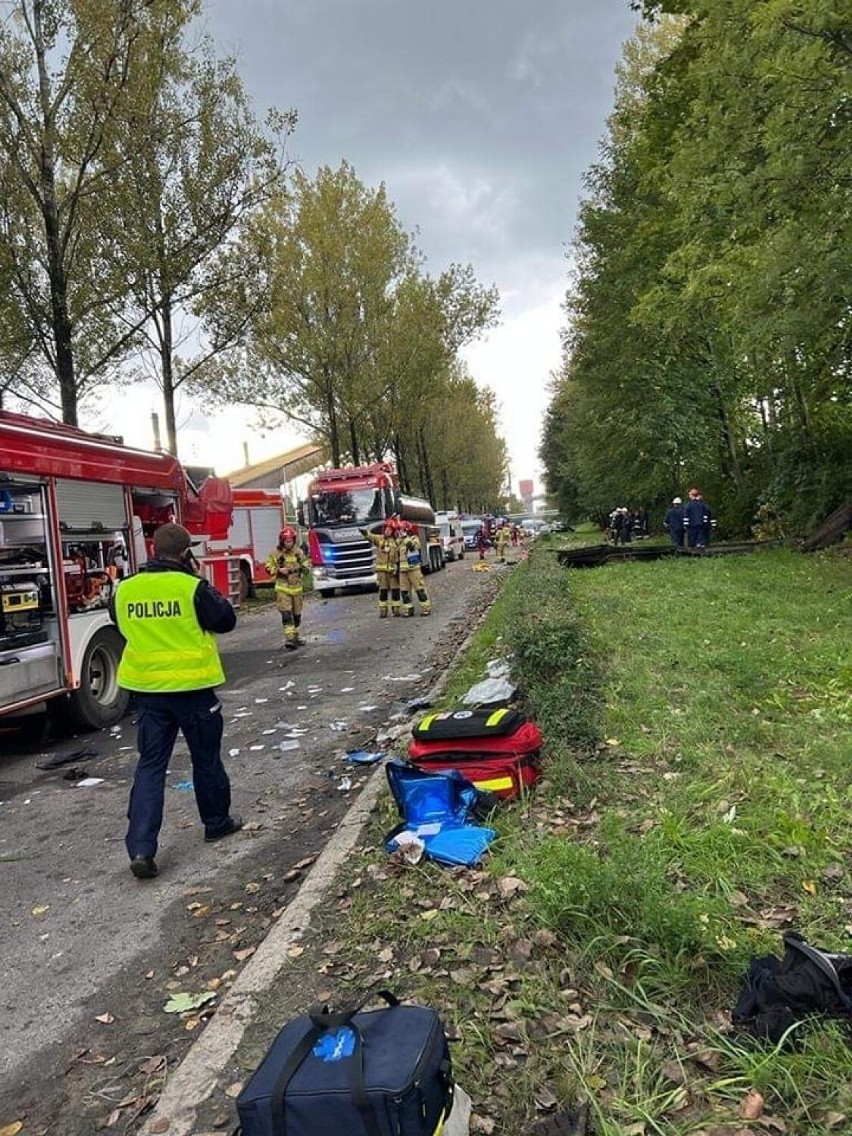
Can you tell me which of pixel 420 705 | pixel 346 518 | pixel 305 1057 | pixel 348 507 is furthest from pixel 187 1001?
pixel 348 507

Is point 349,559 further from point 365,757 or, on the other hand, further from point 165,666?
point 165,666

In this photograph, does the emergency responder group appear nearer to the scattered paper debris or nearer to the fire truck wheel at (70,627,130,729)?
the fire truck wheel at (70,627,130,729)

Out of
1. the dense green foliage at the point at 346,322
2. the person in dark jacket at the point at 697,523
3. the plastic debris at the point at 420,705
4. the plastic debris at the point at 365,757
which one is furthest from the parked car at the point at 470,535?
the plastic debris at the point at 365,757

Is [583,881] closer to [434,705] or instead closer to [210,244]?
[434,705]

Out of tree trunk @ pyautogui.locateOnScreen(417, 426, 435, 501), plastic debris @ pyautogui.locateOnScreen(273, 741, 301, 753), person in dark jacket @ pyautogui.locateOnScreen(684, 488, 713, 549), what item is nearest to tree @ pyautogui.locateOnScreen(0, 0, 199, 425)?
plastic debris @ pyautogui.locateOnScreen(273, 741, 301, 753)

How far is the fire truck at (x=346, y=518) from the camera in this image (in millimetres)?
20953

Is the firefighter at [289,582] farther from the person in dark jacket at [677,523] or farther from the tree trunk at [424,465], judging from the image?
the tree trunk at [424,465]

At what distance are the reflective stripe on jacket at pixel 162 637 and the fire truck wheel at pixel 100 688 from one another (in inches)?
134

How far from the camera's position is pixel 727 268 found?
1186 centimetres

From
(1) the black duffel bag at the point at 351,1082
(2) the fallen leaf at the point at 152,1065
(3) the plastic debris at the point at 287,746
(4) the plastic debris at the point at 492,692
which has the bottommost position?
(2) the fallen leaf at the point at 152,1065

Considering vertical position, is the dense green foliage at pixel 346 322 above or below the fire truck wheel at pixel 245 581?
above

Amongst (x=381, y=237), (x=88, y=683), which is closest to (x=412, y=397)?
(x=381, y=237)

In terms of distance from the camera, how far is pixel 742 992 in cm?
258

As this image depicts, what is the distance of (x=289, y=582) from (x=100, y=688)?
4190 millimetres
